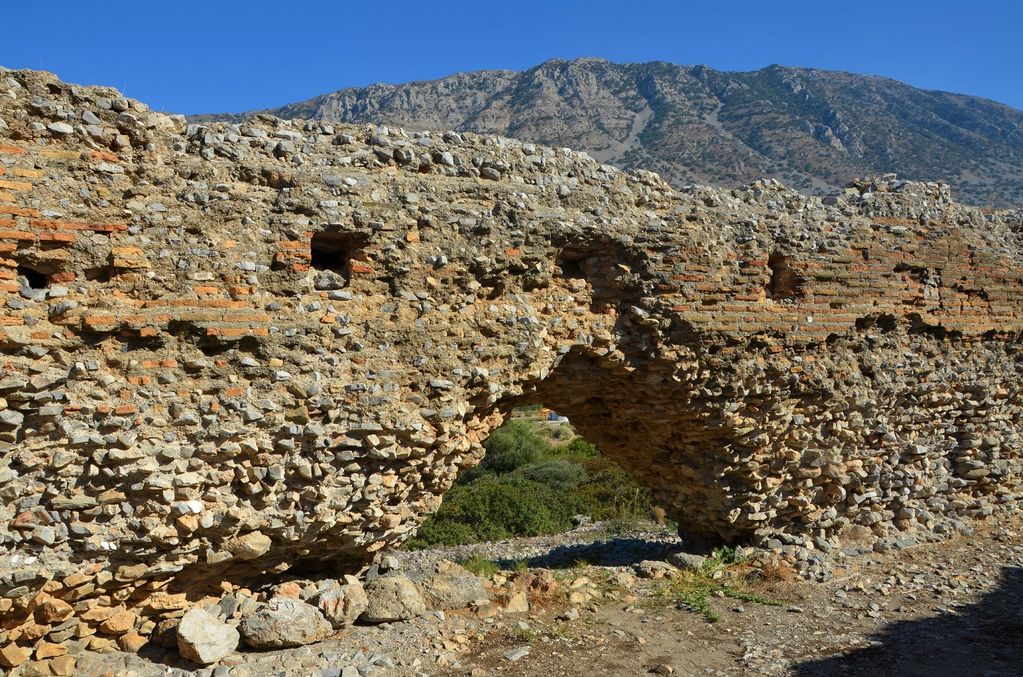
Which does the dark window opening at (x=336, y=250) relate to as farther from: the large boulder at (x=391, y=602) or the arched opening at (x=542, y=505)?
the arched opening at (x=542, y=505)

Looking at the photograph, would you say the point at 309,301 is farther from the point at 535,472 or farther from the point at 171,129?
the point at 535,472

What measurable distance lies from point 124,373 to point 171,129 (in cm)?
204

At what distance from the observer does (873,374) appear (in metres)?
8.47

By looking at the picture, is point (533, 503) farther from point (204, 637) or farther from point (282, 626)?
point (204, 637)

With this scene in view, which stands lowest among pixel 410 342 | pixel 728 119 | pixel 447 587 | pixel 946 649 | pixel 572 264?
pixel 946 649

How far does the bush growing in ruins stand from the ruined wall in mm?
6323

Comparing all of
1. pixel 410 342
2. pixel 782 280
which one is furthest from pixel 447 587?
pixel 782 280

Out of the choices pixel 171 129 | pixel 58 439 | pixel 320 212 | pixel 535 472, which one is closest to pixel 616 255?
pixel 320 212

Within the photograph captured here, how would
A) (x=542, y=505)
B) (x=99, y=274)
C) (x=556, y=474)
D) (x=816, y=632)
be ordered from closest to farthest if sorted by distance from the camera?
(x=99, y=274) < (x=816, y=632) < (x=542, y=505) < (x=556, y=474)

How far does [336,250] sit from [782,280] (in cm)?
466

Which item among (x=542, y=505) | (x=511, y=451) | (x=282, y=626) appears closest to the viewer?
(x=282, y=626)

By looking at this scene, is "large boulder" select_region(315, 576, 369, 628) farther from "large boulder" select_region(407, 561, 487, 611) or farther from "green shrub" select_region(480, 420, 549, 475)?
"green shrub" select_region(480, 420, 549, 475)

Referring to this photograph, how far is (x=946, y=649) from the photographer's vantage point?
6.00 m

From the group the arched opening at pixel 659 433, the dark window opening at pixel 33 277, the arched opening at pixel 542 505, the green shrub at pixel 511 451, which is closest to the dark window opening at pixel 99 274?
the dark window opening at pixel 33 277
